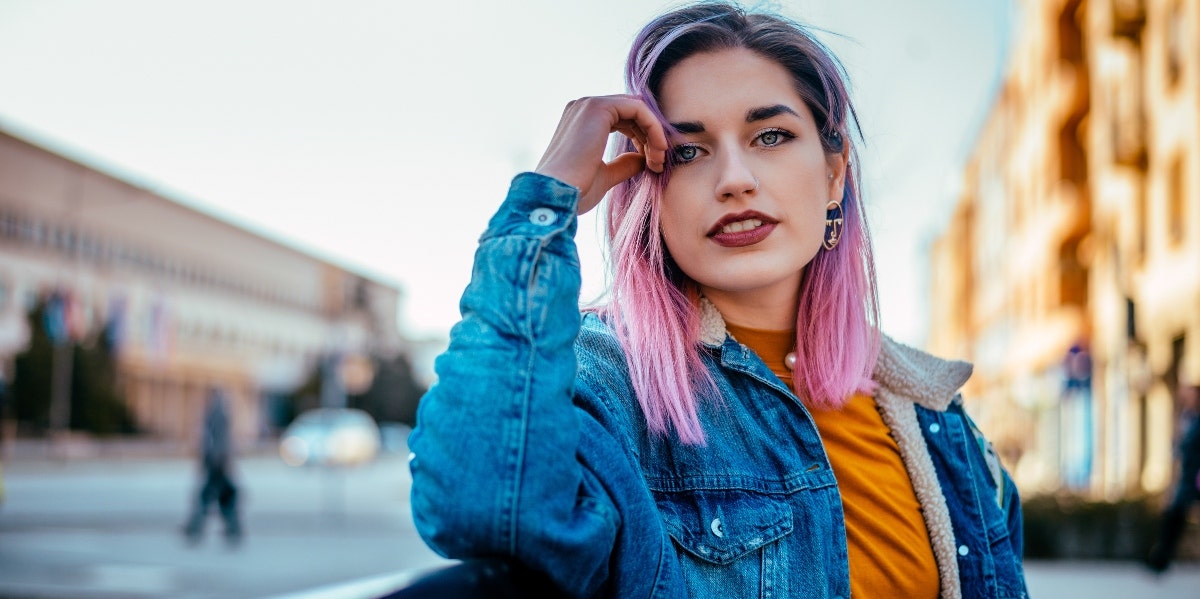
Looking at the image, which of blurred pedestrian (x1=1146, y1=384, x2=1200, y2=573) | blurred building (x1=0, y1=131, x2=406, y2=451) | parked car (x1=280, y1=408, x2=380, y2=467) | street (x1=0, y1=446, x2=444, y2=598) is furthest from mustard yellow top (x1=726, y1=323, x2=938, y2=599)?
parked car (x1=280, y1=408, x2=380, y2=467)

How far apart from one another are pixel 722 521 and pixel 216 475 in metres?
12.8

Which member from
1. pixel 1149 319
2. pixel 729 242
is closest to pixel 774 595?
pixel 729 242

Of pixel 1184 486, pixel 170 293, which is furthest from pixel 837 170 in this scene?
pixel 170 293

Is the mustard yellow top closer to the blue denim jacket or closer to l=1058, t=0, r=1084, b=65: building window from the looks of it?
the blue denim jacket

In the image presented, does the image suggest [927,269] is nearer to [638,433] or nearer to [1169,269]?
[1169,269]

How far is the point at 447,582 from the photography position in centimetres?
113

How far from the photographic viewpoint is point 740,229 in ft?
6.24

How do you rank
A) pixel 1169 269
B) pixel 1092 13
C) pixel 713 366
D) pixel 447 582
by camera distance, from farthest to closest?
pixel 1092 13 < pixel 1169 269 < pixel 713 366 < pixel 447 582

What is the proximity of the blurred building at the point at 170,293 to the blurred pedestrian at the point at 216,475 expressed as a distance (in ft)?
44.4

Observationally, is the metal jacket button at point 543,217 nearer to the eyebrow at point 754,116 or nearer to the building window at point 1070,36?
the eyebrow at point 754,116

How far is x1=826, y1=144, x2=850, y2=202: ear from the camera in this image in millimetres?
2137

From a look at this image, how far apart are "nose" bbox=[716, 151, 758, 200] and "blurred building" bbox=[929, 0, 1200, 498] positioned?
39.8ft

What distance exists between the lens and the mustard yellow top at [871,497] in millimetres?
1919

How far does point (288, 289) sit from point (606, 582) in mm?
74062
